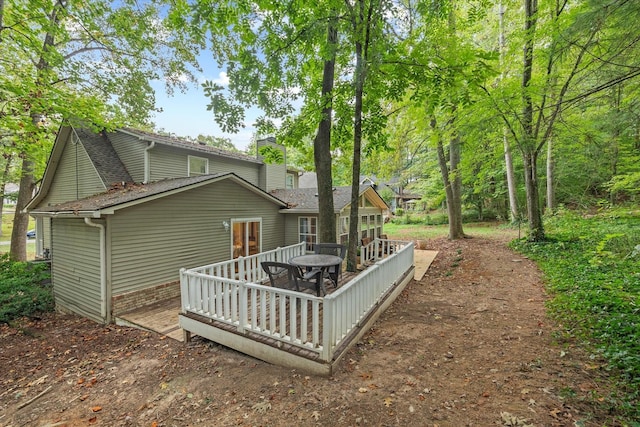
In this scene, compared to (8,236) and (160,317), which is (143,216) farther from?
(8,236)

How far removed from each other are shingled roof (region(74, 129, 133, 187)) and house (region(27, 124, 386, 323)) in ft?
0.11

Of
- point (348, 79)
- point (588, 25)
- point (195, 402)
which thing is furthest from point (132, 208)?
point (588, 25)

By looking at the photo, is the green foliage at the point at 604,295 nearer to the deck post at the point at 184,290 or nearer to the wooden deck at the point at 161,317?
the wooden deck at the point at 161,317

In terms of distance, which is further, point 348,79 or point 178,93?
point 178,93

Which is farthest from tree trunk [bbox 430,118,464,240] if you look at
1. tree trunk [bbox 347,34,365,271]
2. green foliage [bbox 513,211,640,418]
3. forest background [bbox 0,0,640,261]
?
tree trunk [bbox 347,34,365,271]

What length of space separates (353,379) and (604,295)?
4826 millimetres

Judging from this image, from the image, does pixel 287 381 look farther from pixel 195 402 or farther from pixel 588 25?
pixel 588 25

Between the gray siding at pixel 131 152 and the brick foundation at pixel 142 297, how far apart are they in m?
4.42

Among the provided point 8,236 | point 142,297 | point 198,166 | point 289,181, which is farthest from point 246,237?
point 8,236

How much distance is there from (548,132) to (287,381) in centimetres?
Answer: 1094

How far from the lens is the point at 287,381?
11.2ft

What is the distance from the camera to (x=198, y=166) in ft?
35.3

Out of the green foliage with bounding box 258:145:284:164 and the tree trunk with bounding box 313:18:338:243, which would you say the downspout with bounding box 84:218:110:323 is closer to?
the green foliage with bounding box 258:145:284:164

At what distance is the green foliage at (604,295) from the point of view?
9.99 ft
